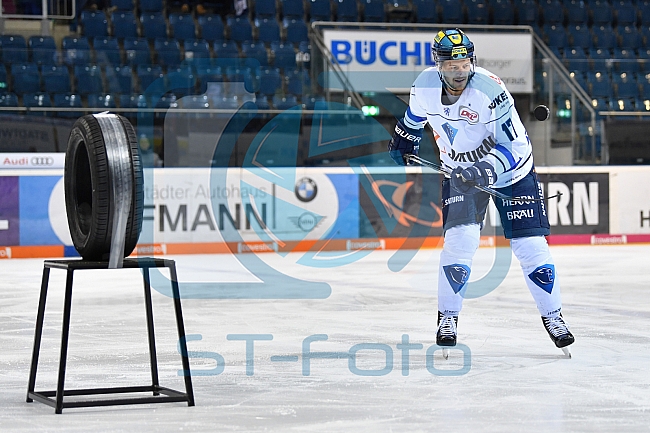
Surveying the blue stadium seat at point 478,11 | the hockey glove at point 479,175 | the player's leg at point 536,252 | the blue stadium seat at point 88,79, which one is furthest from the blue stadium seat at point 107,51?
the player's leg at point 536,252

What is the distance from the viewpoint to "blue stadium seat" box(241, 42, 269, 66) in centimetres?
1309

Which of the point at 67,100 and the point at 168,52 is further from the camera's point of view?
the point at 168,52

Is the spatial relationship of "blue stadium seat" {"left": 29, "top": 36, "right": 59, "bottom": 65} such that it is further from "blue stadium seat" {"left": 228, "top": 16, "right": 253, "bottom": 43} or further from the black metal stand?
the black metal stand

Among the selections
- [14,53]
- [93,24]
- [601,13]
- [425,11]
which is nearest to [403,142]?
[14,53]

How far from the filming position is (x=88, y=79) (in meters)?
11.8

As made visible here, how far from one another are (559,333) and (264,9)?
37.8 feet

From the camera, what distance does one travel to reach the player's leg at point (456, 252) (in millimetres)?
4547

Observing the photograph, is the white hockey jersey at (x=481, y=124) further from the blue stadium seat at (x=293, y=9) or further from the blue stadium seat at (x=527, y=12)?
the blue stadium seat at (x=527, y=12)

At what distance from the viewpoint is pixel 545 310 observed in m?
4.43

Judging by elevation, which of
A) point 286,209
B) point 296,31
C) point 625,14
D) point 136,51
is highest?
point 625,14

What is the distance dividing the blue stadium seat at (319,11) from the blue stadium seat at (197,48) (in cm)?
212

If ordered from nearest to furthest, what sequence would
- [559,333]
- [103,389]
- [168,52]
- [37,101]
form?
[103,389]
[559,333]
[37,101]
[168,52]

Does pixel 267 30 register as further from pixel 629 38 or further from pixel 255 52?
pixel 629 38

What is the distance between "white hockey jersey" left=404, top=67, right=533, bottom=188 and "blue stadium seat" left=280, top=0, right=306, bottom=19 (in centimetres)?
1083
